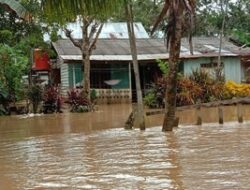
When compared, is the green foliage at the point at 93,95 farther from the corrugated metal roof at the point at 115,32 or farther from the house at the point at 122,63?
the corrugated metal roof at the point at 115,32

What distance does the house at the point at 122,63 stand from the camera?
97.0 feet

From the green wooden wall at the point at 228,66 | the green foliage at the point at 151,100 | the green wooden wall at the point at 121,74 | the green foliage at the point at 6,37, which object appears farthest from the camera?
the green wooden wall at the point at 121,74

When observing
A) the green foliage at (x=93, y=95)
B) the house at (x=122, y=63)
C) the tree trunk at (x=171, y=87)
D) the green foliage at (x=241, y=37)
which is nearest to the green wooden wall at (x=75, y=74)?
the house at (x=122, y=63)

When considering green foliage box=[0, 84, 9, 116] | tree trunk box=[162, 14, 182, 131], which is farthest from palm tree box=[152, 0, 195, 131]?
green foliage box=[0, 84, 9, 116]

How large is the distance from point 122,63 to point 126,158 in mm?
21198

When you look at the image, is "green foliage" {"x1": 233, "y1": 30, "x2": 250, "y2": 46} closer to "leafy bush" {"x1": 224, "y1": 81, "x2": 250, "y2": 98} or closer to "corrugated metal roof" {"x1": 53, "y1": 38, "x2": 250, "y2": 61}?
"corrugated metal roof" {"x1": 53, "y1": 38, "x2": 250, "y2": 61}

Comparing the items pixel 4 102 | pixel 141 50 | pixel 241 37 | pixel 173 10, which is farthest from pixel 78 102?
pixel 241 37

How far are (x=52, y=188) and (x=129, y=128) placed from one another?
26.0 ft

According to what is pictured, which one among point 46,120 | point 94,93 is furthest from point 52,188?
point 94,93

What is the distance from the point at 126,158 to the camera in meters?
9.57

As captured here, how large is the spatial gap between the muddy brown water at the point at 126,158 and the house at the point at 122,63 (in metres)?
12.8

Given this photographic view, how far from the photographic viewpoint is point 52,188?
7062mm

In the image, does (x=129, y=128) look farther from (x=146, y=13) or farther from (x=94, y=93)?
(x=146, y=13)

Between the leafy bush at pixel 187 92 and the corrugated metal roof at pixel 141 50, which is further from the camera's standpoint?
the corrugated metal roof at pixel 141 50
